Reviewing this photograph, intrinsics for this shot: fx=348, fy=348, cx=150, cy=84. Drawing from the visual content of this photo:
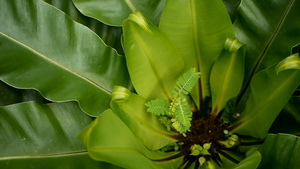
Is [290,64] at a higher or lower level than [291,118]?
higher

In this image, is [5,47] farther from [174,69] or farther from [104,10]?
[174,69]

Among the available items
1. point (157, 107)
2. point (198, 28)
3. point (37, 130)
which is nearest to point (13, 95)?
point (37, 130)

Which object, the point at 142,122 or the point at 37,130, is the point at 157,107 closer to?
the point at 142,122

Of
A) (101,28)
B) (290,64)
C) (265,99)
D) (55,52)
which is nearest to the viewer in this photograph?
(290,64)

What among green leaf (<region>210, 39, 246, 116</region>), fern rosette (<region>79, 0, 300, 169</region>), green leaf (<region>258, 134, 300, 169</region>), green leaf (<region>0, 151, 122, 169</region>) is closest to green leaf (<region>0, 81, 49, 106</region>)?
green leaf (<region>0, 151, 122, 169</region>)

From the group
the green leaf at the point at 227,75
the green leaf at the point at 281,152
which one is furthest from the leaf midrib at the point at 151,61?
the green leaf at the point at 281,152

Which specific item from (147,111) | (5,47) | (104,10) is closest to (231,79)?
(147,111)

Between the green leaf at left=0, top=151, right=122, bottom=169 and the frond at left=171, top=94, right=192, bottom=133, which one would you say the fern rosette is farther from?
the green leaf at left=0, top=151, right=122, bottom=169
